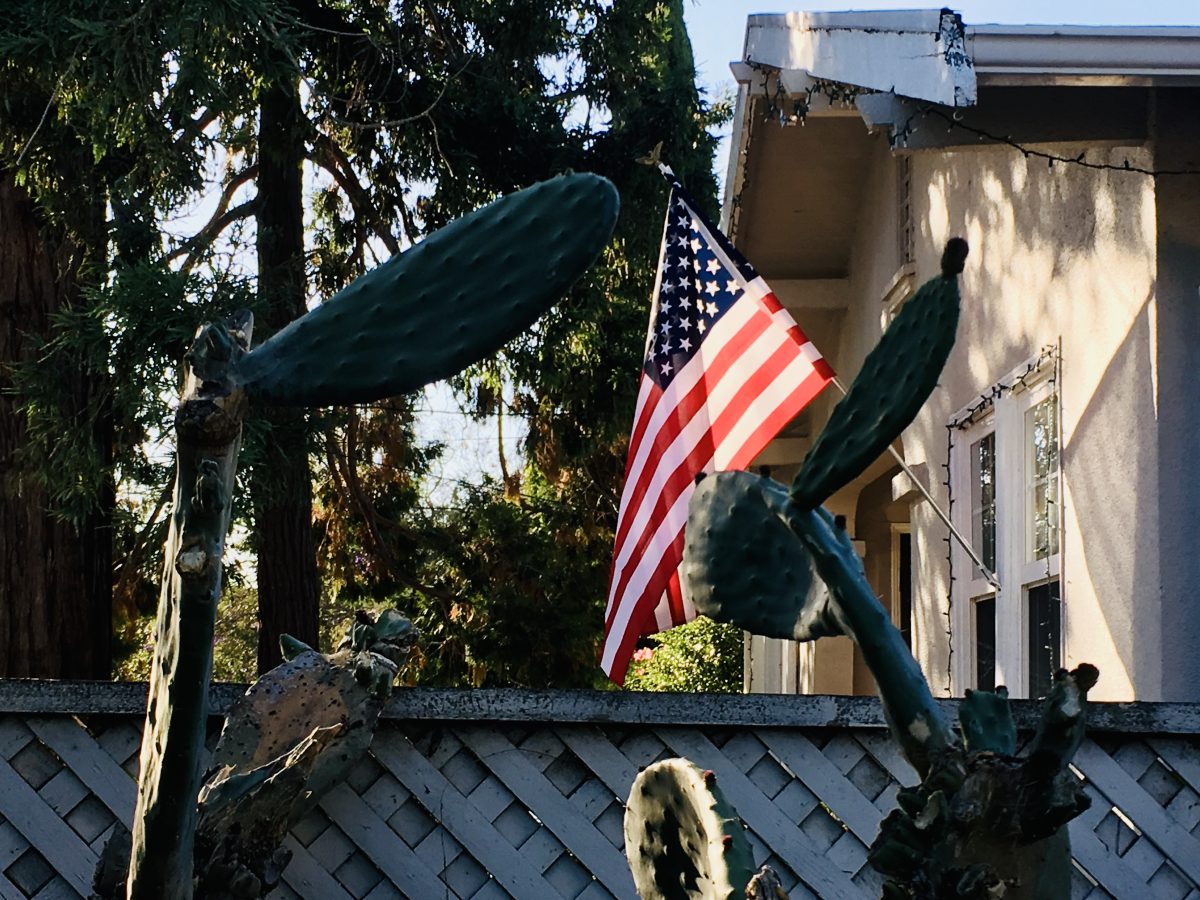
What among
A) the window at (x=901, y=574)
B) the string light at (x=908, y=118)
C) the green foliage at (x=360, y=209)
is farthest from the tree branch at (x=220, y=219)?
the window at (x=901, y=574)

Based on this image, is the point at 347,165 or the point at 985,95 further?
the point at 347,165

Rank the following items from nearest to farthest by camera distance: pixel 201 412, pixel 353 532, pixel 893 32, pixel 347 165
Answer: pixel 201 412
pixel 893 32
pixel 347 165
pixel 353 532

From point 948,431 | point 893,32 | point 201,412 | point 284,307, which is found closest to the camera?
point 201,412

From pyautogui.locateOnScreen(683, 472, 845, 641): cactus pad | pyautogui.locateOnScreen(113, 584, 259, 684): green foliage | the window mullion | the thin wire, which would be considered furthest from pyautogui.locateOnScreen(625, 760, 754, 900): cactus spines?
pyautogui.locateOnScreen(113, 584, 259, 684): green foliage

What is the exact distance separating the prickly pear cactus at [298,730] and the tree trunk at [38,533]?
540 centimetres

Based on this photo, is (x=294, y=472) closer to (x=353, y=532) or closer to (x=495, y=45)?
(x=495, y=45)

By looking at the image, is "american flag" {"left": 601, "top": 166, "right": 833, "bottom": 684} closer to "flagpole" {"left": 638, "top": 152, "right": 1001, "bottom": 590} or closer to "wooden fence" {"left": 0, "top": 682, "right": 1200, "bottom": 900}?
"flagpole" {"left": 638, "top": 152, "right": 1001, "bottom": 590}

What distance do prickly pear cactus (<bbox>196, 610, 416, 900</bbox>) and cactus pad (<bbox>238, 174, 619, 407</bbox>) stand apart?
992 mm

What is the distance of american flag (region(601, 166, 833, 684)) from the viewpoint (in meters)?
6.26

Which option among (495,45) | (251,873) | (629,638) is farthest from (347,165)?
(251,873)

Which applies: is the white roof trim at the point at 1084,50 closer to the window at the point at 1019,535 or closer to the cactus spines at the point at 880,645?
the window at the point at 1019,535

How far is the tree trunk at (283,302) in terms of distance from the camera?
378 inches

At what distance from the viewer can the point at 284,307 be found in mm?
9547

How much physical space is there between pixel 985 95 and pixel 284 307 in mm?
4772
